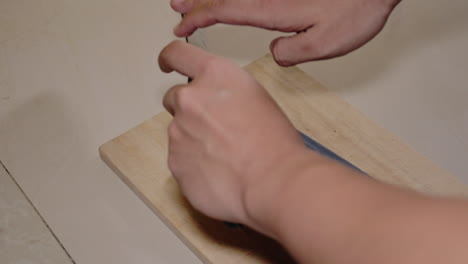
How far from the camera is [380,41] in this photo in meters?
0.82

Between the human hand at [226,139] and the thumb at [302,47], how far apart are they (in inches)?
6.1

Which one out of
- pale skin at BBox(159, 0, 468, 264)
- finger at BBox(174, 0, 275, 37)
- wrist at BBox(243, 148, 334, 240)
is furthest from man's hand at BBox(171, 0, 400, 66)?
wrist at BBox(243, 148, 334, 240)

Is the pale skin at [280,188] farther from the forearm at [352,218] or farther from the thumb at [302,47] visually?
the thumb at [302,47]

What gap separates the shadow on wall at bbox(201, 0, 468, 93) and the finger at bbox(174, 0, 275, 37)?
0.21m

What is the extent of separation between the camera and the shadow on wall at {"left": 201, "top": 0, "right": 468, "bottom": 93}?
79cm

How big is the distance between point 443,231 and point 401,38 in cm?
54

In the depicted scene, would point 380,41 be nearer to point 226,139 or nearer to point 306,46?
point 306,46

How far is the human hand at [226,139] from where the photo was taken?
16.6 inches

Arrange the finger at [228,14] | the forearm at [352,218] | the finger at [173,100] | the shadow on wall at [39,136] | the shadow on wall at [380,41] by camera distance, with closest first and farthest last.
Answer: the forearm at [352,218]
the finger at [173,100]
the finger at [228,14]
the shadow on wall at [39,136]
the shadow on wall at [380,41]

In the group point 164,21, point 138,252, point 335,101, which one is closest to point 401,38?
point 335,101

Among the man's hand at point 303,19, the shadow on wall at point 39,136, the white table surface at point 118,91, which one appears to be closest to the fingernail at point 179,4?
the man's hand at point 303,19

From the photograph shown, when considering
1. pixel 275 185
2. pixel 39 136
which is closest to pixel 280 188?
pixel 275 185

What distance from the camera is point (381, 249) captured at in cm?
34

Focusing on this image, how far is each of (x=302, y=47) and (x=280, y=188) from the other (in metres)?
0.24
